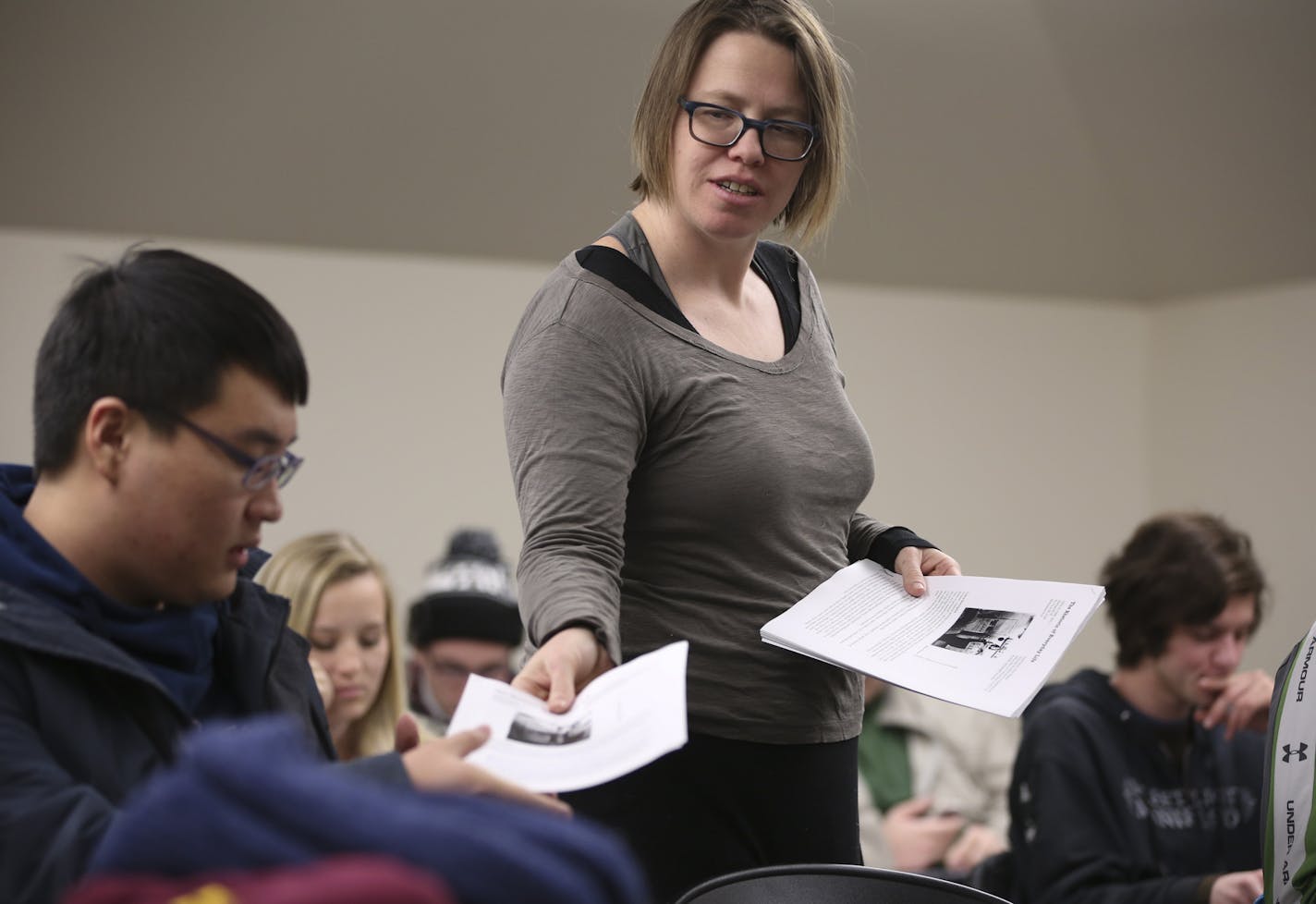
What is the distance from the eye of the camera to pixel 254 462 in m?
0.98

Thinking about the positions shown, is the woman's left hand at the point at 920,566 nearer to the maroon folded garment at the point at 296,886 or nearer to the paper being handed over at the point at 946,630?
the paper being handed over at the point at 946,630

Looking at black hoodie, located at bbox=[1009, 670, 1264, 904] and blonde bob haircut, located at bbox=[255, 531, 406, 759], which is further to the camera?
blonde bob haircut, located at bbox=[255, 531, 406, 759]

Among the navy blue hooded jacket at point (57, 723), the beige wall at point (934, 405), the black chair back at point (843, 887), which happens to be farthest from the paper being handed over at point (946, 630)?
the beige wall at point (934, 405)

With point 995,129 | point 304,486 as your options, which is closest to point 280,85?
point 304,486

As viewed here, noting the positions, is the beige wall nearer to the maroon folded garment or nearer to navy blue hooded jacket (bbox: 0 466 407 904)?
navy blue hooded jacket (bbox: 0 466 407 904)

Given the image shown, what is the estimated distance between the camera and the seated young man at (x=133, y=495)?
0.95m

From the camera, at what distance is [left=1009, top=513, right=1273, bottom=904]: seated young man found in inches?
81.2

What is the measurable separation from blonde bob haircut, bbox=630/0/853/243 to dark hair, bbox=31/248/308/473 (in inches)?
18.1

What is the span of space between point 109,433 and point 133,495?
5cm

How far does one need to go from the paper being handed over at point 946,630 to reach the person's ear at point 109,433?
538mm

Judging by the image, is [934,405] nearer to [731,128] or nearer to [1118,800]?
[1118,800]

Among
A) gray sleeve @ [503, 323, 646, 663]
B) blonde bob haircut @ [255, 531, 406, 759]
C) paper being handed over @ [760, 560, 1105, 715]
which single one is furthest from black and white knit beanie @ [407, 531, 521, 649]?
gray sleeve @ [503, 323, 646, 663]

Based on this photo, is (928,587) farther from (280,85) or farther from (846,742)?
(280,85)

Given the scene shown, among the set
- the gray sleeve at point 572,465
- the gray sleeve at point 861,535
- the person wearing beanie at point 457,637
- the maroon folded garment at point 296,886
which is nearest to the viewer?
the maroon folded garment at point 296,886
